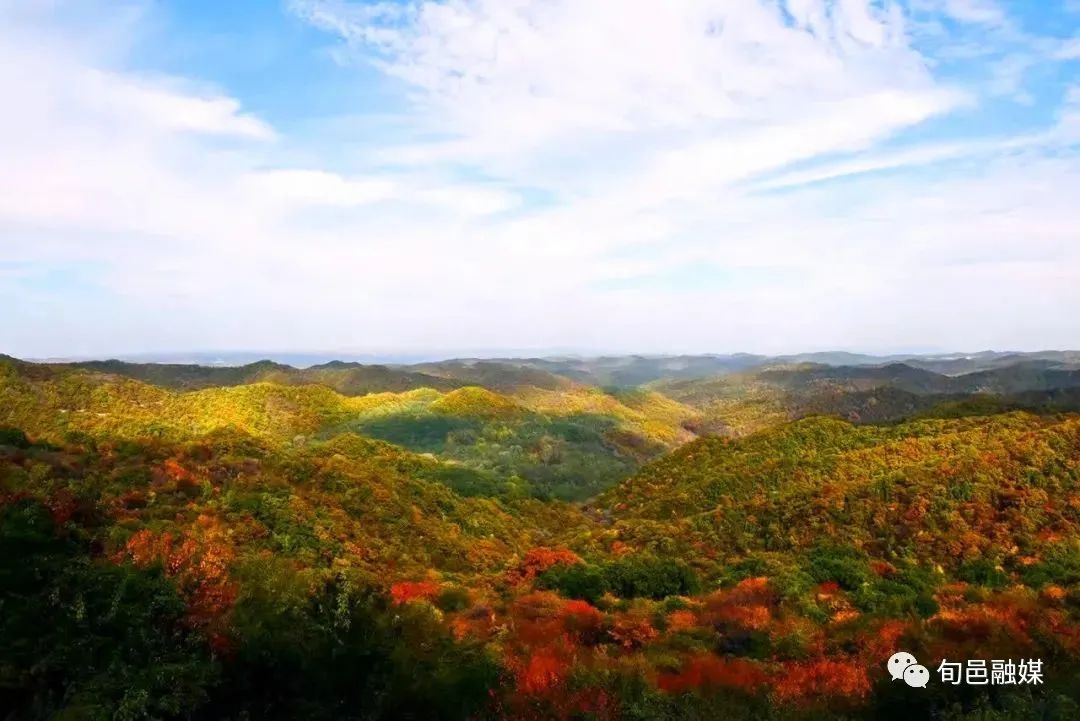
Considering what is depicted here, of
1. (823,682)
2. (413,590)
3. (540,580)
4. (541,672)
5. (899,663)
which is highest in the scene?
(899,663)

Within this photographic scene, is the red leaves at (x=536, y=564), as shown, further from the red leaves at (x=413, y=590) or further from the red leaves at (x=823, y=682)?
the red leaves at (x=823, y=682)

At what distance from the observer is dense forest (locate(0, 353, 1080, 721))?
15.3 meters

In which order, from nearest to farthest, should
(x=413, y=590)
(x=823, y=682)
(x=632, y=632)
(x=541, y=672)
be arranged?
1. (x=541, y=672)
2. (x=823, y=682)
3. (x=632, y=632)
4. (x=413, y=590)

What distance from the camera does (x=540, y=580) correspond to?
31375 millimetres

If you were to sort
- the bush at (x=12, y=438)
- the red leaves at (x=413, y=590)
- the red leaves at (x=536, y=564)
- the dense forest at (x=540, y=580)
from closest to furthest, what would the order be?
the dense forest at (x=540, y=580)
the red leaves at (x=413, y=590)
the red leaves at (x=536, y=564)
the bush at (x=12, y=438)

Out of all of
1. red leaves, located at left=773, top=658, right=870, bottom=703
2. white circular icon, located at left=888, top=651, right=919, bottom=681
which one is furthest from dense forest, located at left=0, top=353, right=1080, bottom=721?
white circular icon, located at left=888, top=651, right=919, bottom=681

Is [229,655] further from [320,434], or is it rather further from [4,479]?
[320,434]

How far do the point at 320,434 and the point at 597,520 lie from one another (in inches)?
2259

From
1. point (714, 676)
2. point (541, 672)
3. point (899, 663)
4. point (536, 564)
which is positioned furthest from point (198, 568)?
point (899, 663)

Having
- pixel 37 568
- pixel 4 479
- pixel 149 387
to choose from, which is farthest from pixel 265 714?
pixel 149 387

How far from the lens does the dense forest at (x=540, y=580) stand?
15344mm

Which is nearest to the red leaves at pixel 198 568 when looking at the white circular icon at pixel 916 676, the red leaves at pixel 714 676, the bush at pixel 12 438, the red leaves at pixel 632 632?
the red leaves at pixel 714 676

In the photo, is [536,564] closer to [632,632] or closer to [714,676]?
[632,632]

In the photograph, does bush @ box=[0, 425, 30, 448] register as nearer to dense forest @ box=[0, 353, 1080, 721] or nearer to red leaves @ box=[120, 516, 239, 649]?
dense forest @ box=[0, 353, 1080, 721]
